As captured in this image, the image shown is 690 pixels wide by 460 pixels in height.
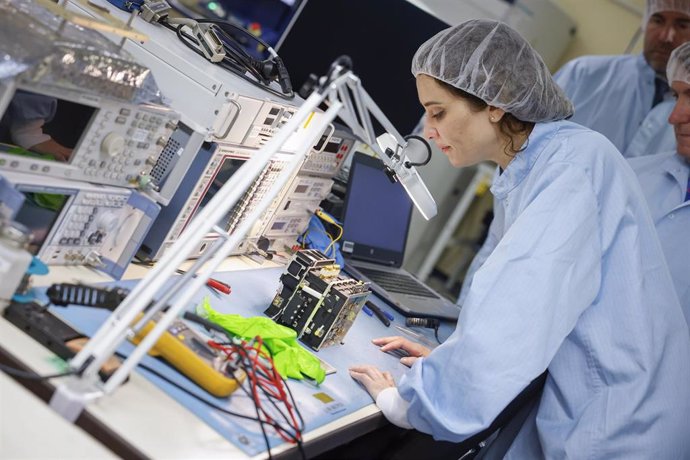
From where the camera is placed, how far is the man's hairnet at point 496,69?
1782 millimetres

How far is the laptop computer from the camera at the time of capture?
8.68 feet

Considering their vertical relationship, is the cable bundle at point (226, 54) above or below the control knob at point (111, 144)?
above

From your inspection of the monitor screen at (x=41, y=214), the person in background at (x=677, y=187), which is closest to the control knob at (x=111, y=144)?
the monitor screen at (x=41, y=214)

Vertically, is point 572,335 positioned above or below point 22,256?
above

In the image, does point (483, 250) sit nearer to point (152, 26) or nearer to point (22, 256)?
point (152, 26)

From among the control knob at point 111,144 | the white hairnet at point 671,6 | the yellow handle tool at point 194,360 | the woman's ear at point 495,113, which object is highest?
the white hairnet at point 671,6

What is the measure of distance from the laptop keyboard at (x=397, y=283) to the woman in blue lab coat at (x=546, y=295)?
0.84 m

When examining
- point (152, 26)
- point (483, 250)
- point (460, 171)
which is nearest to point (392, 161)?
point (152, 26)

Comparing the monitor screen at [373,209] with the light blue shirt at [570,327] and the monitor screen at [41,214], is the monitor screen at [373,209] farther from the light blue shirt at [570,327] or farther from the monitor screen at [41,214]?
the monitor screen at [41,214]

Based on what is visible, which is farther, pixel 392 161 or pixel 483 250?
pixel 483 250

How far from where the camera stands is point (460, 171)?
5.14 metres

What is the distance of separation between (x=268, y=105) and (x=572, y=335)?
923 millimetres

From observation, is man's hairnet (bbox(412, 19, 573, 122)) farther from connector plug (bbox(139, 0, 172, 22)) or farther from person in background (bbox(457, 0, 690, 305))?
person in background (bbox(457, 0, 690, 305))

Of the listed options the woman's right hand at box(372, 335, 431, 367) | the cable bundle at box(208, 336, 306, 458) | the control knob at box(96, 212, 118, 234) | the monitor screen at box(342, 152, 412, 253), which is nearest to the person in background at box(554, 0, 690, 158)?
the monitor screen at box(342, 152, 412, 253)
